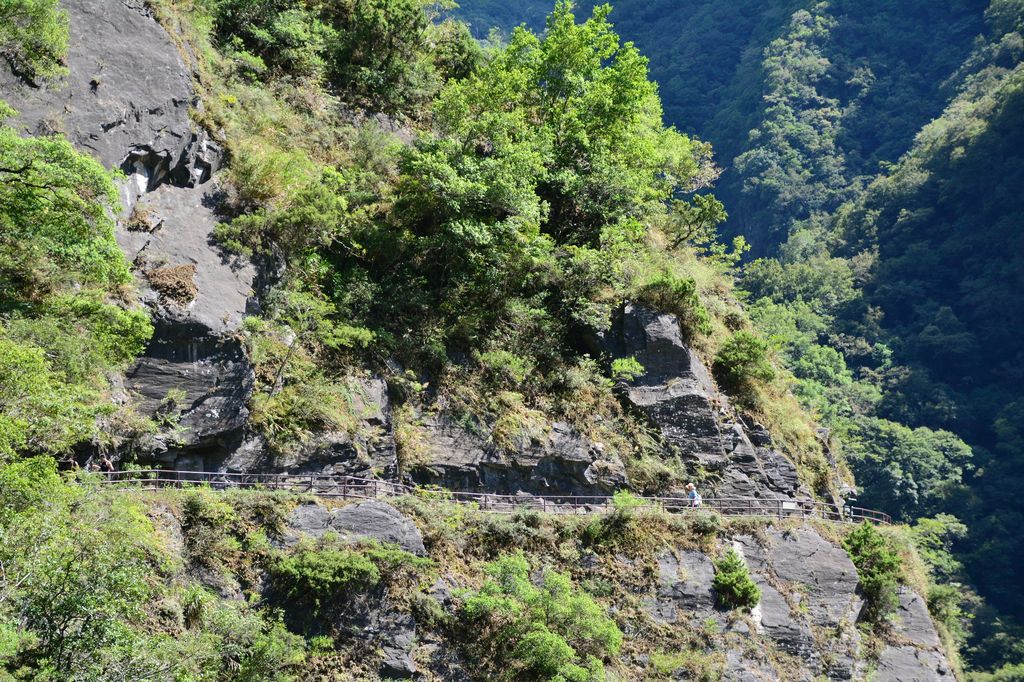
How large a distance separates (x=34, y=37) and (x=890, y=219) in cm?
7550

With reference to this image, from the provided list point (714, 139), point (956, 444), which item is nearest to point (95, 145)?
point (956, 444)

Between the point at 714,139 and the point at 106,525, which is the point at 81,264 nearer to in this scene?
the point at 106,525

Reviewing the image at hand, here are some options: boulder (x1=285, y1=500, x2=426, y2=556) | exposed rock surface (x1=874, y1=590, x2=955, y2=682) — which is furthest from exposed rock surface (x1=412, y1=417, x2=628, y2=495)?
exposed rock surface (x1=874, y1=590, x2=955, y2=682)

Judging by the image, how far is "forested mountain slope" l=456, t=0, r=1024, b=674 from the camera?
61500mm

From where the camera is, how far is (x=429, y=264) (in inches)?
912

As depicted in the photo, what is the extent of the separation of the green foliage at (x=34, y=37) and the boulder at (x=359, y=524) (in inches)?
382

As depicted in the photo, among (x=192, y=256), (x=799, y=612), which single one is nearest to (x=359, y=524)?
(x=192, y=256)

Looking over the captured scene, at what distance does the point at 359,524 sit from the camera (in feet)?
55.2

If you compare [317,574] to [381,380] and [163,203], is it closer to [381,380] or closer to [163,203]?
[381,380]

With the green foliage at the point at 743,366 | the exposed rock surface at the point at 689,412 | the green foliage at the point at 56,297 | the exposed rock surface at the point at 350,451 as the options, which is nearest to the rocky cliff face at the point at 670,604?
the exposed rock surface at the point at 689,412

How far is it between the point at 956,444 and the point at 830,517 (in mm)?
43099

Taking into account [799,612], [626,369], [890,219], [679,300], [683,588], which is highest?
[890,219]

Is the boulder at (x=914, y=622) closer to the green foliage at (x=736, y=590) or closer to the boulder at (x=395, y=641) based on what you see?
the green foliage at (x=736, y=590)

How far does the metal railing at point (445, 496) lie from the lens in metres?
16.8
